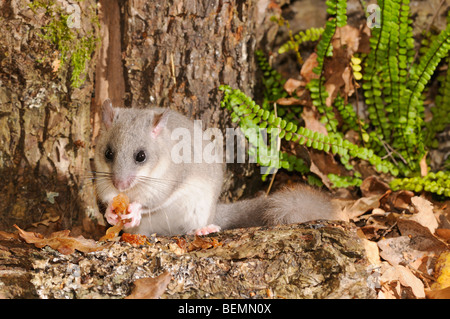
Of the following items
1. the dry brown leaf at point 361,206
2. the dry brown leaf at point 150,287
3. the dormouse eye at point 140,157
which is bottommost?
the dry brown leaf at point 150,287

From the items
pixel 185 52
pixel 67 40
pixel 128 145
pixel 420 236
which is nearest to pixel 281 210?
pixel 420 236

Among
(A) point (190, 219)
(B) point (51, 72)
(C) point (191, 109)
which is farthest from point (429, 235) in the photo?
(B) point (51, 72)

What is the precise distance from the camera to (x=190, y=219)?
13.4 ft

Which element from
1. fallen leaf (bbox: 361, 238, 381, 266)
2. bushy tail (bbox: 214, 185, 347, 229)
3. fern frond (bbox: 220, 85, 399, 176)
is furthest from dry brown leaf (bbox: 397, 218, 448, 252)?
fern frond (bbox: 220, 85, 399, 176)

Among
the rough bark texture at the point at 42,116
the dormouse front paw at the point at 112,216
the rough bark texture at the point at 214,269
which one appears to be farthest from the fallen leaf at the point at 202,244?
the rough bark texture at the point at 42,116

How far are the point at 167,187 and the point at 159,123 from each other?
57 cm

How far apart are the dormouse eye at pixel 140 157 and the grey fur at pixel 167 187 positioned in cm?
3

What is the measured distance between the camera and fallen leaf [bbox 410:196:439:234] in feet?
12.8

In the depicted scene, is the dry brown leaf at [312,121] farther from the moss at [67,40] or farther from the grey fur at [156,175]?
the moss at [67,40]

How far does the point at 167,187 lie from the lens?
391 cm

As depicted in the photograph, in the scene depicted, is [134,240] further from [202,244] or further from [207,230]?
[207,230]

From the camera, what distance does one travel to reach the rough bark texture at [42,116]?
396 cm

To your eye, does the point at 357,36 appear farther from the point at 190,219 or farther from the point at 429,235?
the point at 190,219
